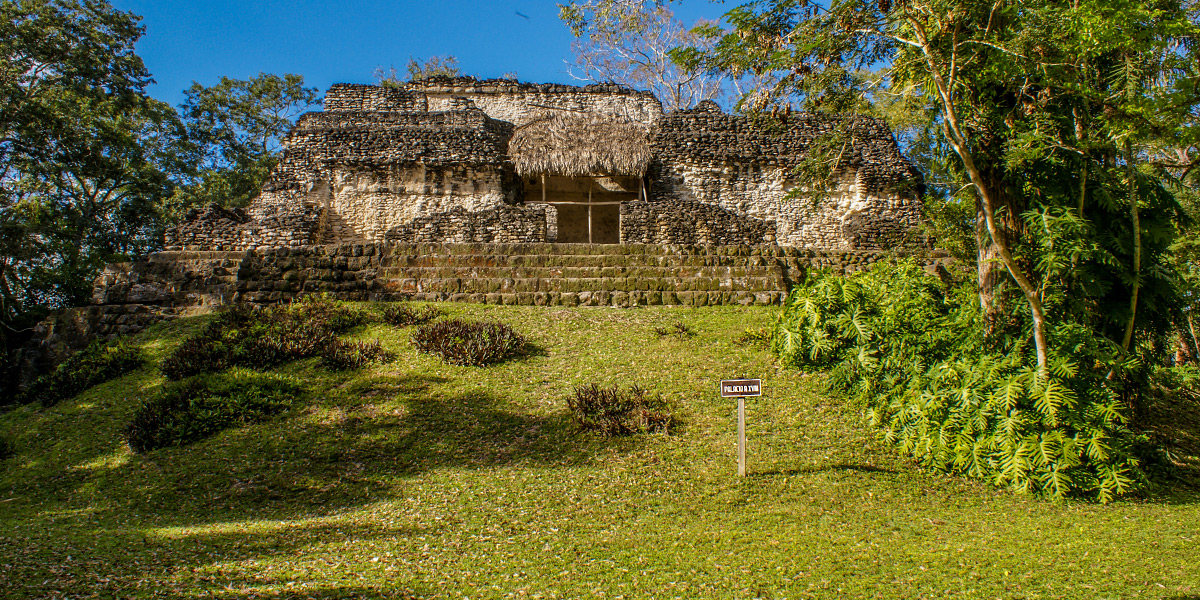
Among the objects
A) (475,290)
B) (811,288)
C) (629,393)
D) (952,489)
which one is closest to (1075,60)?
(811,288)

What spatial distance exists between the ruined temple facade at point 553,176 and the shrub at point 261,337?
6146 millimetres

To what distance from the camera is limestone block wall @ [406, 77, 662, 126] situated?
65.7 ft

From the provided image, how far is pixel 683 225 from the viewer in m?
13.2

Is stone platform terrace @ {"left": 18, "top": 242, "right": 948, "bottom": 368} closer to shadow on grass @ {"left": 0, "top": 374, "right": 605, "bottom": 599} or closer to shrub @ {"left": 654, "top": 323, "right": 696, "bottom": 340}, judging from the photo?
shrub @ {"left": 654, "top": 323, "right": 696, "bottom": 340}

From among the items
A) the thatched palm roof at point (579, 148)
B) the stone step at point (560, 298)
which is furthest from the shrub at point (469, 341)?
the thatched palm roof at point (579, 148)

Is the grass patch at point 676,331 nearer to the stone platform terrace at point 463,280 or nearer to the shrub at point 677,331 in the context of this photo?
the shrub at point 677,331

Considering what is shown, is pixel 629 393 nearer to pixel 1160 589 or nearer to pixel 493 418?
pixel 493 418

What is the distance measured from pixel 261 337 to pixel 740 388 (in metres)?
5.96

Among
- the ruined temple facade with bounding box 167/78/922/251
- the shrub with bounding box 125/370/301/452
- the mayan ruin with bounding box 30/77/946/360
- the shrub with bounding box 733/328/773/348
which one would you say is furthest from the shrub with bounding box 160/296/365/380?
the ruined temple facade with bounding box 167/78/922/251

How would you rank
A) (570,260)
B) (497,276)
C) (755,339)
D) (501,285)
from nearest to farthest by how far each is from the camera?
(755,339) → (501,285) → (497,276) → (570,260)

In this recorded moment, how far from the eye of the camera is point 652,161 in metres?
15.8

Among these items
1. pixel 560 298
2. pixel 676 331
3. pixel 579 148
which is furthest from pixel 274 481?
pixel 579 148

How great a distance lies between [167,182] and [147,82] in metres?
2.94

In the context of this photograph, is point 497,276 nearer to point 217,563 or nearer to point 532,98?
point 217,563
